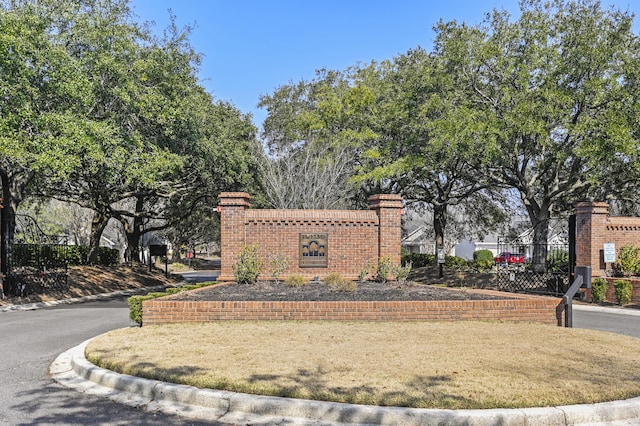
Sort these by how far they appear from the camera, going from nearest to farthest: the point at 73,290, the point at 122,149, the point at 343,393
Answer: the point at 343,393 → the point at 122,149 → the point at 73,290

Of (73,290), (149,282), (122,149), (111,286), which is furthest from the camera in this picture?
(149,282)

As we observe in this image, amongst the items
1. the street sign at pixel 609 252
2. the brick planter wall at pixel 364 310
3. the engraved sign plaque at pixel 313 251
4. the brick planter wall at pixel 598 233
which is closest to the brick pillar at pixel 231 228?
the engraved sign plaque at pixel 313 251

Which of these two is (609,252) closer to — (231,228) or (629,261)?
(629,261)

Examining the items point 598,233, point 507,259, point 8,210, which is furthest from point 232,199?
point 507,259

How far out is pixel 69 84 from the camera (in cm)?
1630

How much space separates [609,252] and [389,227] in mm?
7622

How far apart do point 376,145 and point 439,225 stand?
6.63 meters

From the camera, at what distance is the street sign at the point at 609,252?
18.5m

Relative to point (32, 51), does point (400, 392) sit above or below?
below

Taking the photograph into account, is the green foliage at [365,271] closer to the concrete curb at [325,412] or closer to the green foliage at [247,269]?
the green foliage at [247,269]

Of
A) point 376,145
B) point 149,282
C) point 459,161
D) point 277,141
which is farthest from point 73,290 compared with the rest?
point 277,141

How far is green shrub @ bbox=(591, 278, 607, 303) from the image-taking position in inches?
704

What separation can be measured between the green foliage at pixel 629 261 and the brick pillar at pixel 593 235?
0.65m

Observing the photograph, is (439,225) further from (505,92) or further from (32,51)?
(32,51)
